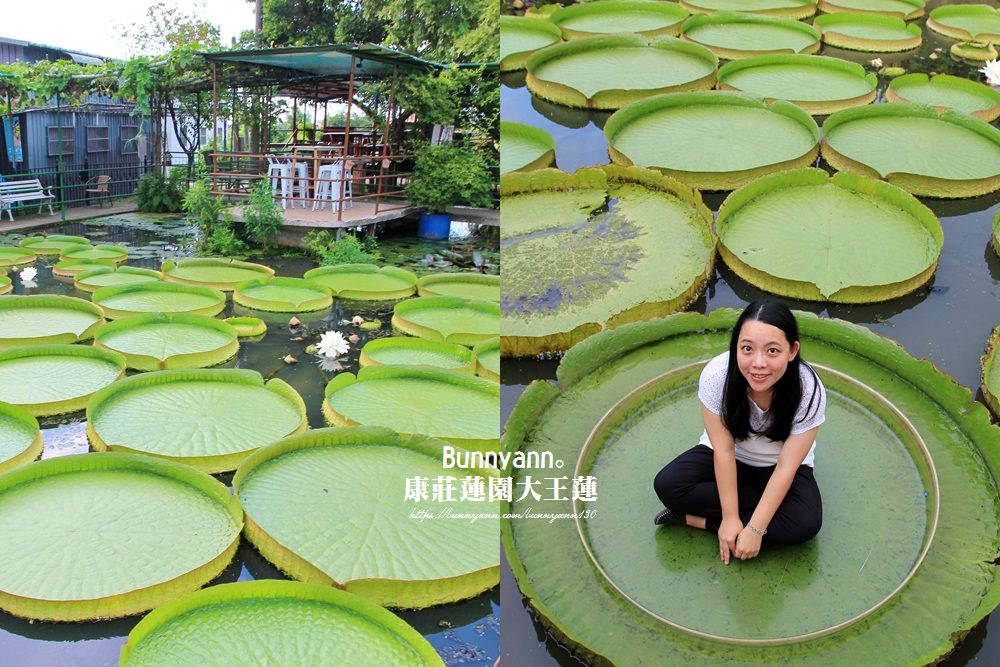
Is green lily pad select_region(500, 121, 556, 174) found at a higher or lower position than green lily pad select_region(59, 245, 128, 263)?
higher

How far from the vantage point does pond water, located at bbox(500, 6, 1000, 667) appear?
0.79 m

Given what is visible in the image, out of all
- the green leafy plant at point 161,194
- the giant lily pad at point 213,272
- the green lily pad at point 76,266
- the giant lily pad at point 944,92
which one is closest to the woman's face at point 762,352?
the giant lily pad at point 944,92

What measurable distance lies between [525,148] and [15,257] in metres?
3.30

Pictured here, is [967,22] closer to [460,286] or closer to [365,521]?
[460,286]

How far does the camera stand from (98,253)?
13.2 feet

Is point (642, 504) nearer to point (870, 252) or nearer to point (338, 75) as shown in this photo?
point (870, 252)

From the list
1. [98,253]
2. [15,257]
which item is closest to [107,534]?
[98,253]

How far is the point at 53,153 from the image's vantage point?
6535 millimetres

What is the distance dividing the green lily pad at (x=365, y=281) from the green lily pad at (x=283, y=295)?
78mm

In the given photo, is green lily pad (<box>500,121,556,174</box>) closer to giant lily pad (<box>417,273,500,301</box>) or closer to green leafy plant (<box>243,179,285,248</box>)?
giant lily pad (<box>417,273,500,301</box>)

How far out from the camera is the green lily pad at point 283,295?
3.09m

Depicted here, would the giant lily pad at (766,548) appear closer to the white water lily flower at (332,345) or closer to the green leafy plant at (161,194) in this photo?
the white water lily flower at (332,345)

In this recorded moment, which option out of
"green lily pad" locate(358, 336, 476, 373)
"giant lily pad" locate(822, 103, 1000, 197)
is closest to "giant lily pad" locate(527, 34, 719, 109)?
"giant lily pad" locate(822, 103, 1000, 197)

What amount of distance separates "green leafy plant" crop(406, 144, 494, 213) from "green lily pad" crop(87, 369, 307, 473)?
11.5 feet
